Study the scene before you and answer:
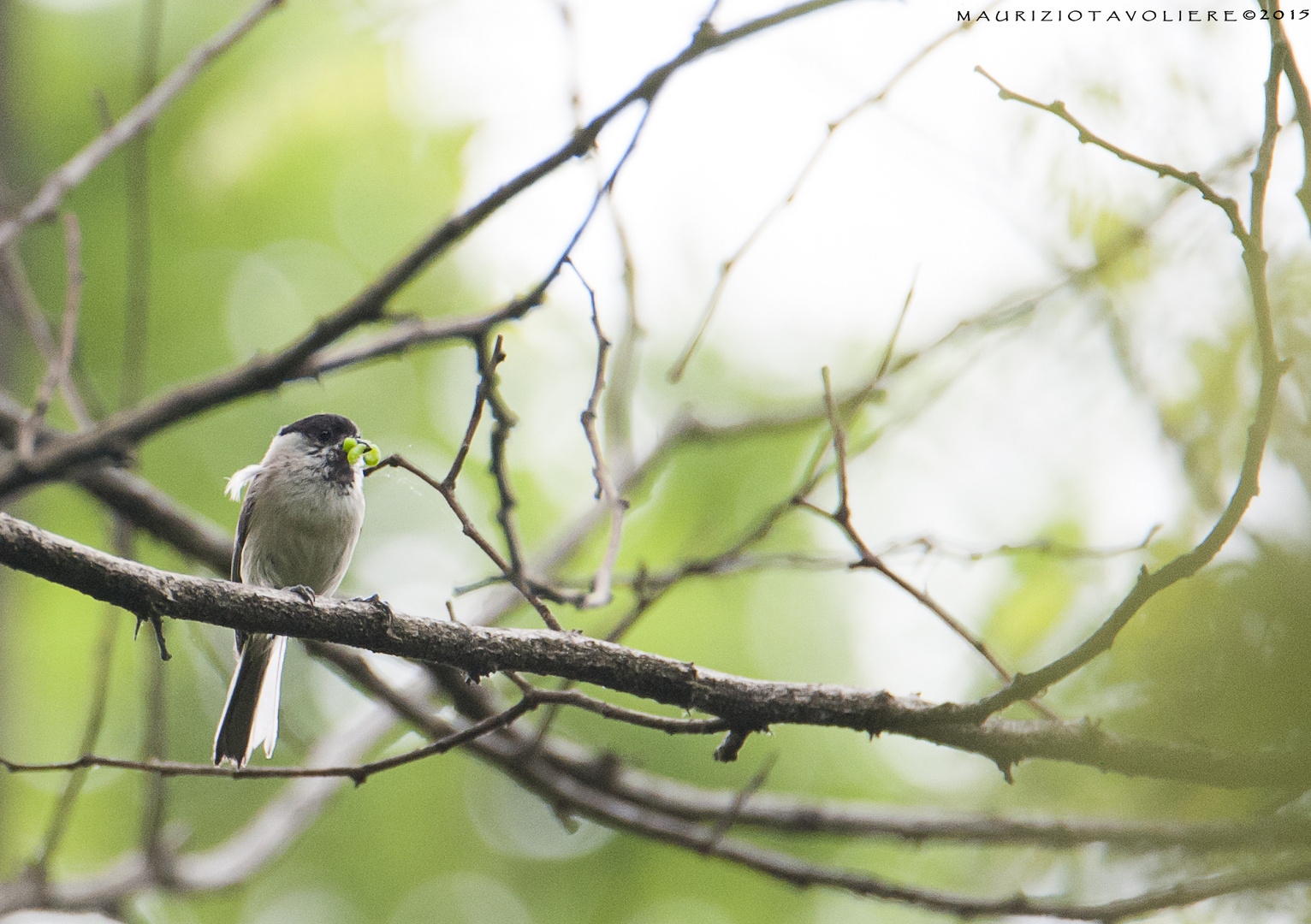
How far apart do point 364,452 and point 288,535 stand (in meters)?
0.88

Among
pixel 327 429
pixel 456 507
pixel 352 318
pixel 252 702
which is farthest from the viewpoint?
pixel 327 429

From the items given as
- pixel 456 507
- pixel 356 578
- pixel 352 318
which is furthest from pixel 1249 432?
pixel 356 578

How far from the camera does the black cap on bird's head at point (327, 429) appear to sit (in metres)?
3.57

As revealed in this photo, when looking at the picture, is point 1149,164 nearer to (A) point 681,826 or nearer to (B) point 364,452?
(B) point 364,452

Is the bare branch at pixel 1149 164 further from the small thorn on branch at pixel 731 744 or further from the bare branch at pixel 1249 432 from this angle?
the small thorn on branch at pixel 731 744

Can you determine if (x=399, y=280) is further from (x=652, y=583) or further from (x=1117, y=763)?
(x=1117, y=763)

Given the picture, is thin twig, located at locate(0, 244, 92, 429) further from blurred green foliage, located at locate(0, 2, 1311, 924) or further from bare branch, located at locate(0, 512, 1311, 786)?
bare branch, located at locate(0, 512, 1311, 786)

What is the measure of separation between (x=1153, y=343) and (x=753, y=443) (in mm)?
5877

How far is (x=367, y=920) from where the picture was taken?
27.3 ft

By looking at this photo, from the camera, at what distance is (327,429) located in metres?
3.61

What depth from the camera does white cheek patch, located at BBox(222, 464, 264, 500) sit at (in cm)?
321

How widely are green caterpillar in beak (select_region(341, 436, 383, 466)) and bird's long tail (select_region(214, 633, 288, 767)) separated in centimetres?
71

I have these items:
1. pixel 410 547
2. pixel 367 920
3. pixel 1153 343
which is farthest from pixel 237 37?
pixel 367 920

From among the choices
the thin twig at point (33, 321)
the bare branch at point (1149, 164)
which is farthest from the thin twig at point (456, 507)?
the thin twig at point (33, 321)
